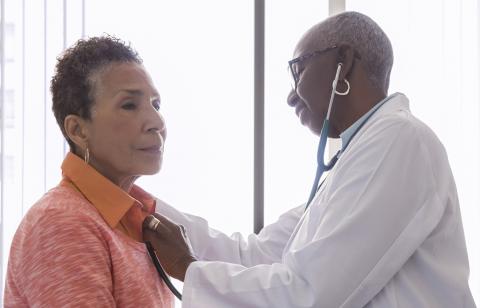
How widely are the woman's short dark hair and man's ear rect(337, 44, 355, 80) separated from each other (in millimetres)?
488

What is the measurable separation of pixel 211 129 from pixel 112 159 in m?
0.76

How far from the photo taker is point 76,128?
110 centimetres

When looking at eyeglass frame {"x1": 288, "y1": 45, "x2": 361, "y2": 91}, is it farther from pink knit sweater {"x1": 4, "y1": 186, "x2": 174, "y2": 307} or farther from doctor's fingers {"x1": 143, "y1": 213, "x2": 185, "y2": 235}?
pink knit sweater {"x1": 4, "y1": 186, "x2": 174, "y2": 307}

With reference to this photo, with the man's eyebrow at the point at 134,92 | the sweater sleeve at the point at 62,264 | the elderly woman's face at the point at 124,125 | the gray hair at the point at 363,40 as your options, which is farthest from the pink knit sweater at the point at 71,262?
the gray hair at the point at 363,40

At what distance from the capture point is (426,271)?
→ 3.48 ft

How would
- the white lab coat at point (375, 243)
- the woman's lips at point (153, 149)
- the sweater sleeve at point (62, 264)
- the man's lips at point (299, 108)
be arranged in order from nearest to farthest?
the sweater sleeve at point (62, 264)
the white lab coat at point (375, 243)
the woman's lips at point (153, 149)
the man's lips at point (299, 108)

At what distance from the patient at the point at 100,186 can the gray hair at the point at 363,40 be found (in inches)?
16.7

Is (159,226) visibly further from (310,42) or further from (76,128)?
(310,42)

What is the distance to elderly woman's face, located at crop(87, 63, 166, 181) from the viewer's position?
1.08 metres

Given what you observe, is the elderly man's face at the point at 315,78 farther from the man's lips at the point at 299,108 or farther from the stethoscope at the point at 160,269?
the stethoscope at the point at 160,269

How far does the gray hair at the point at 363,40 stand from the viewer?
1207 millimetres

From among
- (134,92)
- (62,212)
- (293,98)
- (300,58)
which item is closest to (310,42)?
(300,58)

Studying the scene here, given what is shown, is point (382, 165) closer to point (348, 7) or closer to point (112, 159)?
point (112, 159)

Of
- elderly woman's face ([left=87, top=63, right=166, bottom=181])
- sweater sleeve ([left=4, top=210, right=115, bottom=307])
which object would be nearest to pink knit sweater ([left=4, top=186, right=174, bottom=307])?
sweater sleeve ([left=4, top=210, right=115, bottom=307])
